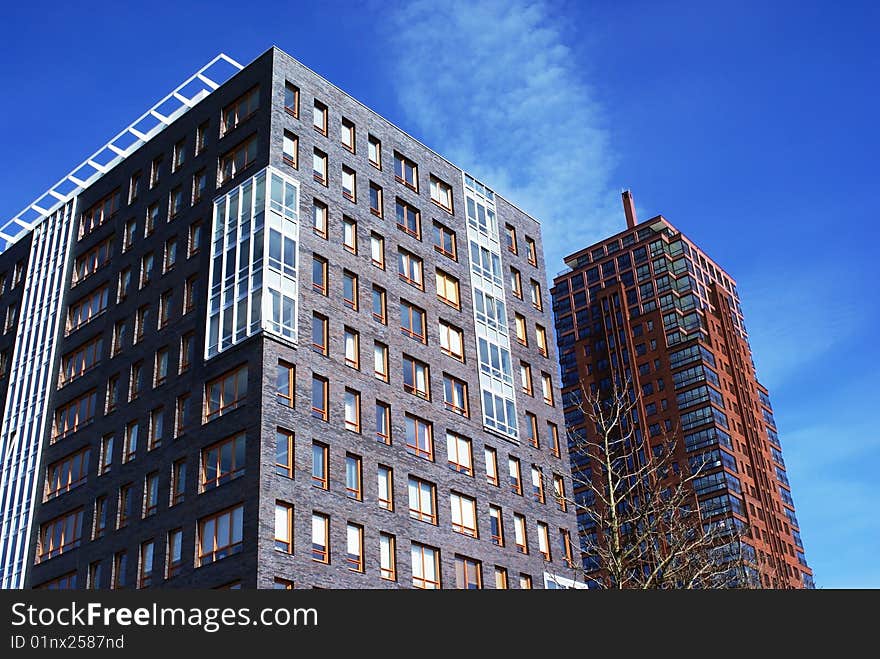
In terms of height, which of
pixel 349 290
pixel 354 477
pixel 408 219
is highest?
pixel 408 219

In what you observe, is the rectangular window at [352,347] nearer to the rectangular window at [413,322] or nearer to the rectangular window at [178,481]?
the rectangular window at [413,322]

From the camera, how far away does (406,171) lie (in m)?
65.4

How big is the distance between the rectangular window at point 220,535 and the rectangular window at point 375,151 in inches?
993

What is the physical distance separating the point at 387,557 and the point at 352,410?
302 inches

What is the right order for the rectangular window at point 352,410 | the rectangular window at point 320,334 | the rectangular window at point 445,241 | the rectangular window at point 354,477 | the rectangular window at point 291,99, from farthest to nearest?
the rectangular window at point 445,241 → the rectangular window at point 291,99 → the rectangular window at point 320,334 → the rectangular window at point 352,410 → the rectangular window at point 354,477

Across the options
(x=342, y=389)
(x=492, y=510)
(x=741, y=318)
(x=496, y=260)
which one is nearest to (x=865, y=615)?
(x=342, y=389)

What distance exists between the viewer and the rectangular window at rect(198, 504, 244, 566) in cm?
4541

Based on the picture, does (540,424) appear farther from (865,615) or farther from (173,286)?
(865,615)

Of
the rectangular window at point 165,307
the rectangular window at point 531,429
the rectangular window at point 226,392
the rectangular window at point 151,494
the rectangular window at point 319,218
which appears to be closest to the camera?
the rectangular window at point 226,392

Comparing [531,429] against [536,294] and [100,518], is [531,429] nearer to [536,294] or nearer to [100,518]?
[536,294]

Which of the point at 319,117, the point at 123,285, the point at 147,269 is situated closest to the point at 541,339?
the point at 319,117

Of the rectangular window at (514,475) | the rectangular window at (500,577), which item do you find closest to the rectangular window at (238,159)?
the rectangular window at (514,475)

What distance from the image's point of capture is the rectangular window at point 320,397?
164ft

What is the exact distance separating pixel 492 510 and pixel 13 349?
113 feet
